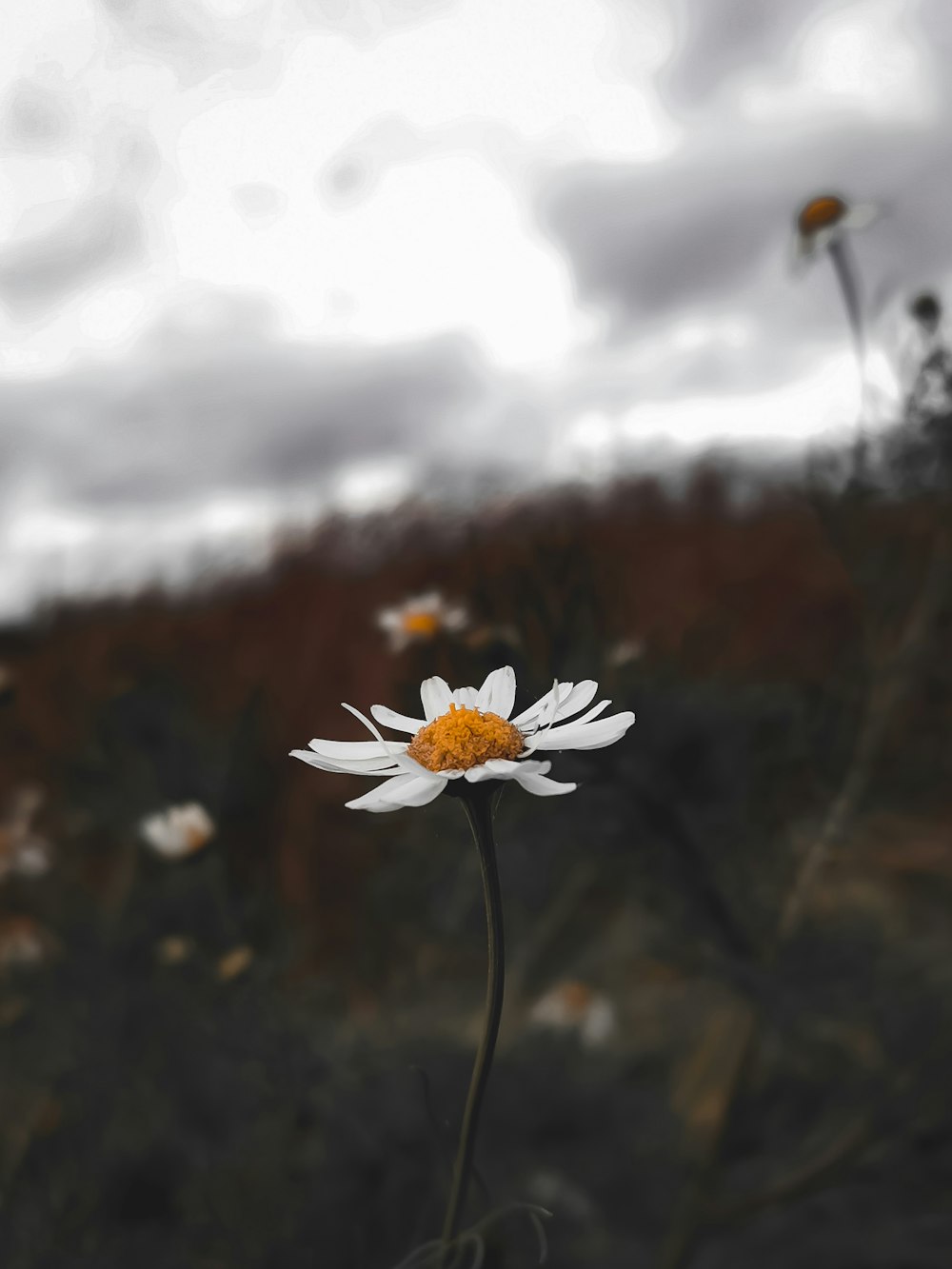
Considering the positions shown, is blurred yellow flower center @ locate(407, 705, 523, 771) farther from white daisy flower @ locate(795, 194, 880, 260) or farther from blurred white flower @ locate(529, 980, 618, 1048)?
blurred white flower @ locate(529, 980, 618, 1048)

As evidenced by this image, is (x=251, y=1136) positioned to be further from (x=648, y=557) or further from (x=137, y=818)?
(x=648, y=557)

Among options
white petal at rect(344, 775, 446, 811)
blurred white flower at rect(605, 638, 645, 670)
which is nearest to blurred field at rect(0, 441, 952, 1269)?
blurred white flower at rect(605, 638, 645, 670)

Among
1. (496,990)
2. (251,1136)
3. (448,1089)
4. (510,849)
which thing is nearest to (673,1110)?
(448,1089)

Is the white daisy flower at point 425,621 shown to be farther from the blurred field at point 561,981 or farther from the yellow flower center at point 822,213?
the yellow flower center at point 822,213

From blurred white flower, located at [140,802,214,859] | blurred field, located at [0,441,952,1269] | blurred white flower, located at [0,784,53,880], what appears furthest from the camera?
blurred white flower, located at [0,784,53,880]

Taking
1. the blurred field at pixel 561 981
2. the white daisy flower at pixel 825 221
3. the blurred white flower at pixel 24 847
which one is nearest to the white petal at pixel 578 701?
the blurred field at pixel 561 981

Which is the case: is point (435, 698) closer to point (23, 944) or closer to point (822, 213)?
point (822, 213)
